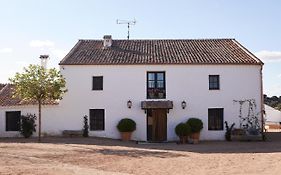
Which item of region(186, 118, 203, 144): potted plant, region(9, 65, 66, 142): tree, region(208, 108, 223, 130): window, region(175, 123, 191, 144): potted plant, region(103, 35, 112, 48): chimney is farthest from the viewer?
region(103, 35, 112, 48): chimney

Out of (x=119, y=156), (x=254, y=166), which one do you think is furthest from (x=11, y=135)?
(x=254, y=166)

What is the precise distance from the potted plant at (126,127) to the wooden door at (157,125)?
124 cm

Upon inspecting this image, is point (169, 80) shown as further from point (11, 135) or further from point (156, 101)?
point (11, 135)

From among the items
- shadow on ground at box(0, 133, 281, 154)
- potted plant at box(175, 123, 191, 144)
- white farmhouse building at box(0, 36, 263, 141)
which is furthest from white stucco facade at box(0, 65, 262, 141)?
shadow on ground at box(0, 133, 281, 154)

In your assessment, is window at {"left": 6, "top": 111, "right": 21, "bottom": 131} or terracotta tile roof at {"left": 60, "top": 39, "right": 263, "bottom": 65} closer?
window at {"left": 6, "top": 111, "right": 21, "bottom": 131}

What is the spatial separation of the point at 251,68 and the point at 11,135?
16.6 m

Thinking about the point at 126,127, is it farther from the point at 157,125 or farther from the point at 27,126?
the point at 27,126

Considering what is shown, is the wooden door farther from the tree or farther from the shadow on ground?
the tree

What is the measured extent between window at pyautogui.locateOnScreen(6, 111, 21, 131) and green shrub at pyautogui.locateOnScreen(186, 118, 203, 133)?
1127 centimetres

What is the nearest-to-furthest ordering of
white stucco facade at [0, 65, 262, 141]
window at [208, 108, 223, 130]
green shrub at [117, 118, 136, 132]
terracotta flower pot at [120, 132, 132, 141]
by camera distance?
green shrub at [117, 118, 136, 132]
terracotta flower pot at [120, 132, 132, 141]
white stucco facade at [0, 65, 262, 141]
window at [208, 108, 223, 130]

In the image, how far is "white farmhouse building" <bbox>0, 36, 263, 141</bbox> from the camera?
2997 cm

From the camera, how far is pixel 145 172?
Answer: 52.9 feet

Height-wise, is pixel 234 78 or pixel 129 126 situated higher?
pixel 234 78

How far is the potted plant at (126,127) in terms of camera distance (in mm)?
29175
